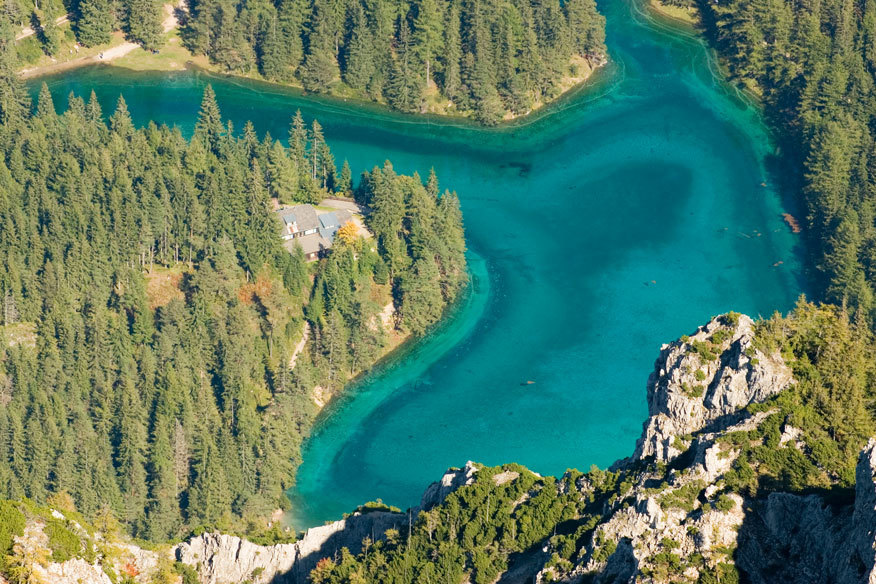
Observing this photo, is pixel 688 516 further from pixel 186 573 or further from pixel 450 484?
pixel 186 573

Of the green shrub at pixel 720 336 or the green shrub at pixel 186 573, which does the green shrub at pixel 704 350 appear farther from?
the green shrub at pixel 186 573

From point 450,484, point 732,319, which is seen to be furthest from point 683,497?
point 450,484

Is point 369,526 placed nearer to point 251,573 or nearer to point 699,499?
point 251,573

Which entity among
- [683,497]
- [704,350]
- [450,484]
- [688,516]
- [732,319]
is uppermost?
[732,319]

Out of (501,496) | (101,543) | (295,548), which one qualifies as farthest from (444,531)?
(101,543)

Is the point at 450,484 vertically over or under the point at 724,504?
under

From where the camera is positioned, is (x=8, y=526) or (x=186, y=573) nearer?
(x=8, y=526)

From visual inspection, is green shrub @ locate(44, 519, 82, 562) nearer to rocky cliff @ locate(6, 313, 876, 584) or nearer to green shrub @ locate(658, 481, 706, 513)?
rocky cliff @ locate(6, 313, 876, 584)
